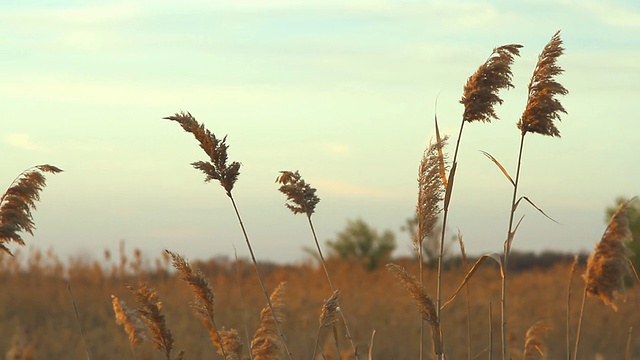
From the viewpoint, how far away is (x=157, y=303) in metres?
3.00

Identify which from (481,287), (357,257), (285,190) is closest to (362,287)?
(481,287)

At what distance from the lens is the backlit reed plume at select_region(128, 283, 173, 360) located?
2.97 m

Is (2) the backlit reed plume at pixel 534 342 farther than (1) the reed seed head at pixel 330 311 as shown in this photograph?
Yes

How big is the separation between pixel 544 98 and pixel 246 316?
8.70 m

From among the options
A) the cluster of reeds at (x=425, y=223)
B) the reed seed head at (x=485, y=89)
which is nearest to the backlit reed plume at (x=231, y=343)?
the cluster of reeds at (x=425, y=223)

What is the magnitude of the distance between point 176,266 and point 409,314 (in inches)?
361

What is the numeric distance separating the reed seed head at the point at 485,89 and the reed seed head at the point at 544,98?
0.48 feet

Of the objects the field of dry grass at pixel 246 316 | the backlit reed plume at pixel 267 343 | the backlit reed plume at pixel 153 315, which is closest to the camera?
the backlit reed plume at pixel 153 315

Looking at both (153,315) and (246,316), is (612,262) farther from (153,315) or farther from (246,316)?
(246,316)

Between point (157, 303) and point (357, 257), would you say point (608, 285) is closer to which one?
point (157, 303)

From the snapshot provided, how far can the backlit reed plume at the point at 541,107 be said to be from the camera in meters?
3.05

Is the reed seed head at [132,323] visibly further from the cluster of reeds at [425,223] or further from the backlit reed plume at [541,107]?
the backlit reed plume at [541,107]

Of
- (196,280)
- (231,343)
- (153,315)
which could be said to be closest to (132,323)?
(153,315)

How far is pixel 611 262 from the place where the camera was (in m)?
2.60
